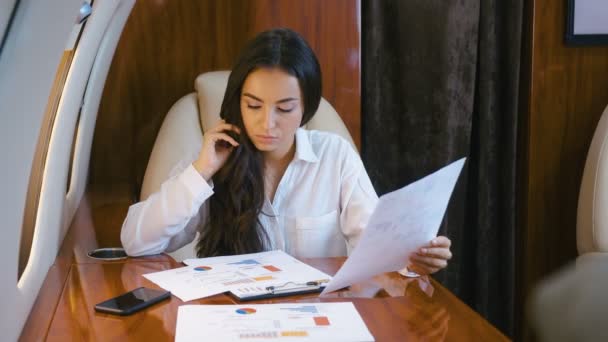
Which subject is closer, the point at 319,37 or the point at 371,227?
the point at 371,227

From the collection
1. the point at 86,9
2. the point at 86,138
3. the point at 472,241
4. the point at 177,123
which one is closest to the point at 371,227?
the point at 86,9

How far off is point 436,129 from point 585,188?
2.10 ft

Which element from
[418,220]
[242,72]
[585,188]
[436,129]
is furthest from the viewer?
[436,129]

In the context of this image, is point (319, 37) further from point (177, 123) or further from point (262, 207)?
point (262, 207)

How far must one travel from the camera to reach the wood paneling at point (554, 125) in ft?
8.74

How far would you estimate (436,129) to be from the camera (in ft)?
9.23

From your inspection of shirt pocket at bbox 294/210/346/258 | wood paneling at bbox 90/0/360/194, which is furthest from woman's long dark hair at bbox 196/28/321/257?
wood paneling at bbox 90/0/360/194

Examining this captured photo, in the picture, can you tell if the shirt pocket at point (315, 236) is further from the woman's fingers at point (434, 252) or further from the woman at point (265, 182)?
the woman's fingers at point (434, 252)

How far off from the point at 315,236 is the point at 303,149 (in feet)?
0.80

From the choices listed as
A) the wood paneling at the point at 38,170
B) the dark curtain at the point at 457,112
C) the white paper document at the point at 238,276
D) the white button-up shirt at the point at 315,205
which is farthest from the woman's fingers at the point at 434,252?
the dark curtain at the point at 457,112

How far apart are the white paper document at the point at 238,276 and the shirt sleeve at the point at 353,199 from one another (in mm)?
318

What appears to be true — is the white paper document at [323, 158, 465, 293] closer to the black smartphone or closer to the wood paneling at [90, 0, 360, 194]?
the black smartphone

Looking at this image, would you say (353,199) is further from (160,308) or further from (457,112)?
(457,112)

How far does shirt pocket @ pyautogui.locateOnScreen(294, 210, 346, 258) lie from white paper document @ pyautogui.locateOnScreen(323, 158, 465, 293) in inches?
16.1
